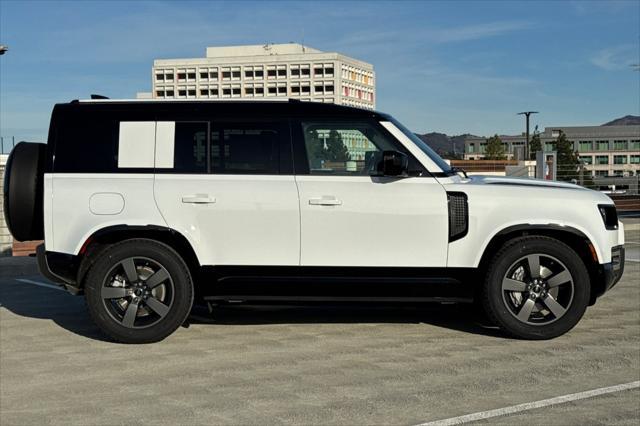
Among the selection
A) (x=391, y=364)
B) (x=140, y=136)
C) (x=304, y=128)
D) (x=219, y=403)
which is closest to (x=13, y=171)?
(x=140, y=136)

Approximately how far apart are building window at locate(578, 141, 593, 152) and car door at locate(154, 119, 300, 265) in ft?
522

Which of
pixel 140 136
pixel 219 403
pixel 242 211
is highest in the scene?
pixel 140 136

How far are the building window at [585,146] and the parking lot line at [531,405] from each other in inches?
6290

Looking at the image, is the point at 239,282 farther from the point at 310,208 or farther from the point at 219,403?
the point at 219,403

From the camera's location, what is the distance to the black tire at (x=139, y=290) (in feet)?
20.4

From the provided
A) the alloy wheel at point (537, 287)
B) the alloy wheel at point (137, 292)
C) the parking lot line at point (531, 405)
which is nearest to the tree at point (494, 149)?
the alloy wheel at point (537, 287)

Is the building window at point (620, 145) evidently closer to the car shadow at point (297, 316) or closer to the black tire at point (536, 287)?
the car shadow at point (297, 316)

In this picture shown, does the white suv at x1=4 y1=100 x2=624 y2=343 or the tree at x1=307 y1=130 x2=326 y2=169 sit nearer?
the white suv at x1=4 y1=100 x2=624 y2=343

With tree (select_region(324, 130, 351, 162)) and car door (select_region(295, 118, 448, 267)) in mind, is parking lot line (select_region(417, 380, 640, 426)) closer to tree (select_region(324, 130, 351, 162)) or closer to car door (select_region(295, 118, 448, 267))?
car door (select_region(295, 118, 448, 267))

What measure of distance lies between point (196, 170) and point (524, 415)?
10.9 ft

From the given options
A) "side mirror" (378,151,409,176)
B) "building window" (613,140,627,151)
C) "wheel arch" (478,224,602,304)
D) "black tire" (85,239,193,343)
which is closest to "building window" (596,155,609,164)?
"building window" (613,140,627,151)

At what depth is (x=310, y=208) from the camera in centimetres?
618

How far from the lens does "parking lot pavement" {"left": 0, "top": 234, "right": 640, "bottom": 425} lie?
4.45m

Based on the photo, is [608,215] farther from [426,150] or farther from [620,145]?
[620,145]
